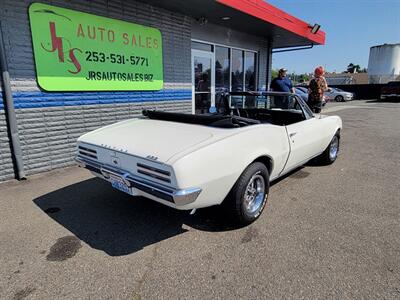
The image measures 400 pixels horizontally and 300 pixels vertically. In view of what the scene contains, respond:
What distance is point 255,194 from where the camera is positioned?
3.28 metres

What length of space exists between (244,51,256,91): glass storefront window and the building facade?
4cm

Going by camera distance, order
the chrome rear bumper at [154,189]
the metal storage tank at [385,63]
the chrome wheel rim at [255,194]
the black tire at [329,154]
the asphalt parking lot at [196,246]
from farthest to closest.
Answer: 1. the metal storage tank at [385,63]
2. the black tire at [329,154]
3. the chrome wheel rim at [255,194]
4. the chrome rear bumper at [154,189]
5. the asphalt parking lot at [196,246]

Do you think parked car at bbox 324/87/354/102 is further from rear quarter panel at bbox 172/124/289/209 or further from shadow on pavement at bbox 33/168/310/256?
shadow on pavement at bbox 33/168/310/256

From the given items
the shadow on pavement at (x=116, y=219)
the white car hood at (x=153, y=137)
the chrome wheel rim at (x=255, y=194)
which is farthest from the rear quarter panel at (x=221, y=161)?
the shadow on pavement at (x=116, y=219)

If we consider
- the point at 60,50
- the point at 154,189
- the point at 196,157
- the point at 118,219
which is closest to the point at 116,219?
the point at 118,219

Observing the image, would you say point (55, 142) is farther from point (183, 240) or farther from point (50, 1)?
point (183, 240)

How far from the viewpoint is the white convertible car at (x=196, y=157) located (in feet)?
8.06

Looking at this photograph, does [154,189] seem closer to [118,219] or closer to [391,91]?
[118,219]

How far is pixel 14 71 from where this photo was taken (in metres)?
4.42

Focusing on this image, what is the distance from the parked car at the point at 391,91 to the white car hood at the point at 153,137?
88.6ft

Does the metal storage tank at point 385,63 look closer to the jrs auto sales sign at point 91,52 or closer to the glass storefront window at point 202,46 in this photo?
the glass storefront window at point 202,46

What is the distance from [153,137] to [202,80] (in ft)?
19.1

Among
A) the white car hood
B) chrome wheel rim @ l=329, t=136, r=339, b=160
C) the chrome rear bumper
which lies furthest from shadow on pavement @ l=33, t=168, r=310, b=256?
chrome wheel rim @ l=329, t=136, r=339, b=160

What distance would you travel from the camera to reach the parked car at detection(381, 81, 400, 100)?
24109mm
